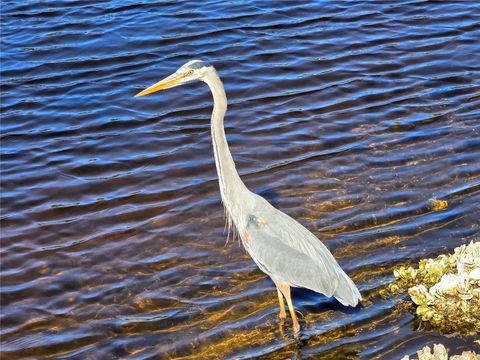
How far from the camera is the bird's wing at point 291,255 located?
6156mm

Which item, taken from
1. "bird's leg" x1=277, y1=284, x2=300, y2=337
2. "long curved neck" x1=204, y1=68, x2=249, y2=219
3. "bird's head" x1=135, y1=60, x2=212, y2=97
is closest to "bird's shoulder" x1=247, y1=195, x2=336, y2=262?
"long curved neck" x1=204, y1=68, x2=249, y2=219

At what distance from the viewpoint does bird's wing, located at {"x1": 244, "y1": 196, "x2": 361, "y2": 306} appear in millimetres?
6156

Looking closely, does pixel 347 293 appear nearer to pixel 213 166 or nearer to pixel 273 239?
pixel 273 239

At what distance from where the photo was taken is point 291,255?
250 inches

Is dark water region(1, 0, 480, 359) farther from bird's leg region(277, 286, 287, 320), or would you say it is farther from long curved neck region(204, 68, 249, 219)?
long curved neck region(204, 68, 249, 219)

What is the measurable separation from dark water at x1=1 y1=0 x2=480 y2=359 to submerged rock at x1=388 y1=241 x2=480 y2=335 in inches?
5.4

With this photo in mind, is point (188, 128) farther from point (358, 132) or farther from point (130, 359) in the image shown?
point (130, 359)

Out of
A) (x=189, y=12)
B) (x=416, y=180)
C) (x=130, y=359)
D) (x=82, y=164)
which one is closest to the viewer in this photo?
(x=130, y=359)

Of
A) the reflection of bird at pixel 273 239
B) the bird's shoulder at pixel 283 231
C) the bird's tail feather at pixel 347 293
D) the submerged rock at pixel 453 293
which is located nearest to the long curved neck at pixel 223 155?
the reflection of bird at pixel 273 239

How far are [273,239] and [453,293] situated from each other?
140 centimetres

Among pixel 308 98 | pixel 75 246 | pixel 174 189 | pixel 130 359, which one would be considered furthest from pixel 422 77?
pixel 130 359

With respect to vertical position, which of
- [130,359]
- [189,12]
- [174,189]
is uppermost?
[189,12]

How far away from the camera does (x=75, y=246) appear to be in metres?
7.54

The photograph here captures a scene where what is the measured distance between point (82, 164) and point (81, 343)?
2920 mm
